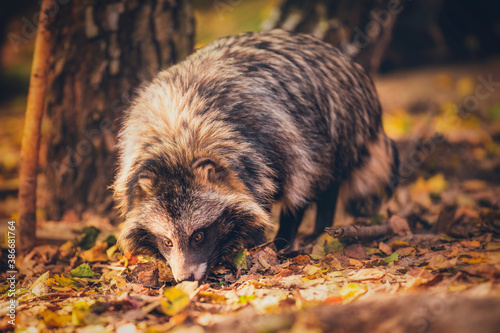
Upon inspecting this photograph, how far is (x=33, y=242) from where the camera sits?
171 inches

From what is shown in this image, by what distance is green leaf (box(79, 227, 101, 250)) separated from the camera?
430cm

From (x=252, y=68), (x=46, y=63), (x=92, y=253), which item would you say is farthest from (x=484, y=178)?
(x=46, y=63)

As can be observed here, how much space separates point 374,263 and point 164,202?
185 centimetres

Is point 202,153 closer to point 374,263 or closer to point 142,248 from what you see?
point 142,248

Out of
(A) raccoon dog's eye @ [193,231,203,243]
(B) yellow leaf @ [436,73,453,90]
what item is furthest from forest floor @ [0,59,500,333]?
(B) yellow leaf @ [436,73,453,90]

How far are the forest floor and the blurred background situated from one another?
0.27 metres

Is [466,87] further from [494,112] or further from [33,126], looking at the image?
[33,126]

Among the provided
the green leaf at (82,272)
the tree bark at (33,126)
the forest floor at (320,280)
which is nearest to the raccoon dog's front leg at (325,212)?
the forest floor at (320,280)

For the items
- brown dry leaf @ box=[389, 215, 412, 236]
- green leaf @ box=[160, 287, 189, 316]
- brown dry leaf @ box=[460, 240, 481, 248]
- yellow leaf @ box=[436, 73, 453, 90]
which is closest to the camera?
green leaf @ box=[160, 287, 189, 316]

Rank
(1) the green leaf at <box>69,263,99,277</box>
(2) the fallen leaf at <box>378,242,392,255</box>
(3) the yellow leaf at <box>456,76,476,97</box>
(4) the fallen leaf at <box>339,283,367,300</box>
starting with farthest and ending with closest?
(3) the yellow leaf at <box>456,76,476,97</box> → (2) the fallen leaf at <box>378,242,392,255</box> → (1) the green leaf at <box>69,263,99,277</box> → (4) the fallen leaf at <box>339,283,367,300</box>

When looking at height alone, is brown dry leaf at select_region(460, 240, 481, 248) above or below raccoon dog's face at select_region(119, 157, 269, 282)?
below

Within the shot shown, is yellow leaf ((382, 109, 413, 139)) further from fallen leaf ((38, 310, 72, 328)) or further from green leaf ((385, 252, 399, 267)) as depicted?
fallen leaf ((38, 310, 72, 328))

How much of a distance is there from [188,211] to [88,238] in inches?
61.9

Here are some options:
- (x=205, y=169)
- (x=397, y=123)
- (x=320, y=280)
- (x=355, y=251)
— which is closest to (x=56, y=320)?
(x=205, y=169)
